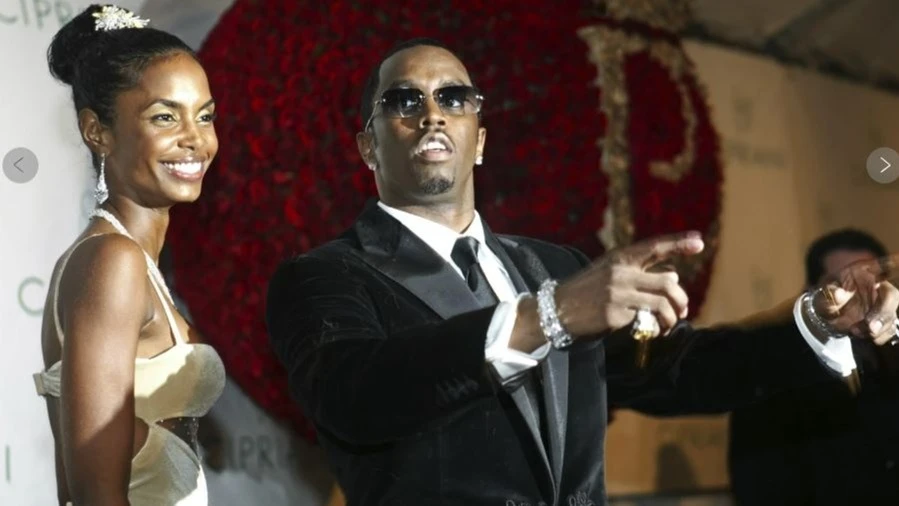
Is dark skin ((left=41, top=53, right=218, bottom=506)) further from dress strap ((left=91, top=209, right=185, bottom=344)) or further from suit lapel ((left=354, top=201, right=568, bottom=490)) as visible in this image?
suit lapel ((left=354, top=201, right=568, bottom=490))

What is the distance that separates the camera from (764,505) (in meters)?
1.96

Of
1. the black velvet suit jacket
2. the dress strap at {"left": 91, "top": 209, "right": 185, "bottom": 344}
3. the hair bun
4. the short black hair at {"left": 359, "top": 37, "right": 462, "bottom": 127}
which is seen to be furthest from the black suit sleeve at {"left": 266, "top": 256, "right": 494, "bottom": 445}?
the hair bun

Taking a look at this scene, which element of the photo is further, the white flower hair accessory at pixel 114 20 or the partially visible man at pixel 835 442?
the partially visible man at pixel 835 442

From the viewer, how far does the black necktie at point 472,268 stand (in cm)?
128

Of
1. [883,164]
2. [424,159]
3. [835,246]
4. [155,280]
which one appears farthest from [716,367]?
[883,164]

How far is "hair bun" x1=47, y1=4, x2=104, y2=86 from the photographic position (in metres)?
1.38

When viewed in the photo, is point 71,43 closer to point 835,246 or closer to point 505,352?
point 505,352

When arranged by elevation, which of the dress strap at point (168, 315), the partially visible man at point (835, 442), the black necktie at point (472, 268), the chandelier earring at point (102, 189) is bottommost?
the partially visible man at point (835, 442)

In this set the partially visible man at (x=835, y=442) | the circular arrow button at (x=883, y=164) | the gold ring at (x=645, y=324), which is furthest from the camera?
the circular arrow button at (x=883, y=164)

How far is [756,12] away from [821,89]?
8.0 inches

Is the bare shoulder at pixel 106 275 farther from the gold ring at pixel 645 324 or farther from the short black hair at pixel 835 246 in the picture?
the short black hair at pixel 835 246

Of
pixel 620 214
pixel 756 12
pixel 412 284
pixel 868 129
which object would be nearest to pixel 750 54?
pixel 756 12

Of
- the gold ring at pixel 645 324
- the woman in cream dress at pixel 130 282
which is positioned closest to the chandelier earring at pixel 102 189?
the woman in cream dress at pixel 130 282

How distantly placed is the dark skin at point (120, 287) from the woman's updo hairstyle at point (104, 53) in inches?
0.4
